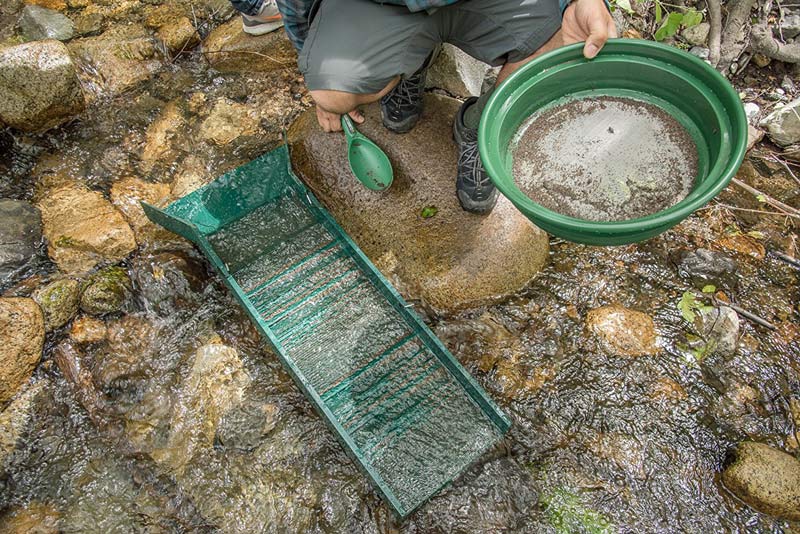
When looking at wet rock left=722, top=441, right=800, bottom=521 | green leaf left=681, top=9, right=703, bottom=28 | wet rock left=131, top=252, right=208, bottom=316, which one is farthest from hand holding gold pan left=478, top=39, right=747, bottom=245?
wet rock left=131, top=252, right=208, bottom=316

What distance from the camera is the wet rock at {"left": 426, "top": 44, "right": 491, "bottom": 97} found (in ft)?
8.49

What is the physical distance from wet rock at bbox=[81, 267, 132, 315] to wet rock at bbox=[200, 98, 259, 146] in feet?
2.89

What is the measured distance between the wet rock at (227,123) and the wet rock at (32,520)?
179 cm

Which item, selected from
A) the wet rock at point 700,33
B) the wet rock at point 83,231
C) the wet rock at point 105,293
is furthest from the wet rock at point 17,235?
the wet rock at point 700,33

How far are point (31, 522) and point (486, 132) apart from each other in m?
2.12

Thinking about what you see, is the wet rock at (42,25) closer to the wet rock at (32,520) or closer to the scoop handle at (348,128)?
the scoop handle at (348,128)

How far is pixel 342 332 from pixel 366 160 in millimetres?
745

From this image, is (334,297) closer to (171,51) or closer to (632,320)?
(632,320)

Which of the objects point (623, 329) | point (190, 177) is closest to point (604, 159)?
point (623, 329)

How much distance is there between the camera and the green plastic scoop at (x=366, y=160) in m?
2.40

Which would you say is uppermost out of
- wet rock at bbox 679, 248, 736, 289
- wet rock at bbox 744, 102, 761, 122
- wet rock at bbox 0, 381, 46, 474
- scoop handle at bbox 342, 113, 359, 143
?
scoop handle at bbox 342, 113, 359, 143

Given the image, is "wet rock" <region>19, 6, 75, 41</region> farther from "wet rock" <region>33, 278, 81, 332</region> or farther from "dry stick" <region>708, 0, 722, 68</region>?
"dry stick" <region>708, 0, 722, 68</region>

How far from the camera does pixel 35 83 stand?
9.22 feet

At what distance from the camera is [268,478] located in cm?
219
